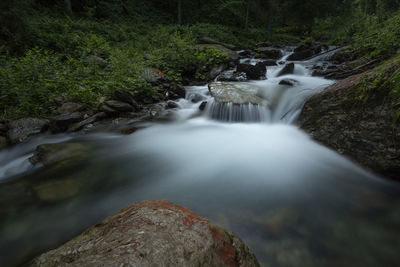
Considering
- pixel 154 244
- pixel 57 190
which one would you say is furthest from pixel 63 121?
pixel 154 244

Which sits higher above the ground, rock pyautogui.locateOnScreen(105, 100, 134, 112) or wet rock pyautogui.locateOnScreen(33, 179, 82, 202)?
rock pyautogui.locateOnScreen(105, 100, 134, 112)

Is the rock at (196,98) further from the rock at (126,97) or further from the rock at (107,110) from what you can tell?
the rock at (107,110)

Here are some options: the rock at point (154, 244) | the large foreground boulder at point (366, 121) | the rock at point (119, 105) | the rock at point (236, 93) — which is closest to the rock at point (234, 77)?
the rock at point (236, 93)

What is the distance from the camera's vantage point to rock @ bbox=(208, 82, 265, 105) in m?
5.36

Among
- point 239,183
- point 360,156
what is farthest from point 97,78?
point 360,156

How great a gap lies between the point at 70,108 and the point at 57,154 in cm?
215

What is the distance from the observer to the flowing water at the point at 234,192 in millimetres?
1745

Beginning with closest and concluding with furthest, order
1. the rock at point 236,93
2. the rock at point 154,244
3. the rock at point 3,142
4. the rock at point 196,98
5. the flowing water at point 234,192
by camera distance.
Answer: the rock at point 154,244 → the flowing water at point 234,192 → the rock at point 3,142 → the rock at point 236,93 → the rock at point 196,98

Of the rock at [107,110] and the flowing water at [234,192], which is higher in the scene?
the rock at [107,110]

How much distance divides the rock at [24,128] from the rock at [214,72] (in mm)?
6275

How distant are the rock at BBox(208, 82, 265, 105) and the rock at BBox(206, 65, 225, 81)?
2086 millimetres

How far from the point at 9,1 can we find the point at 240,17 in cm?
2218

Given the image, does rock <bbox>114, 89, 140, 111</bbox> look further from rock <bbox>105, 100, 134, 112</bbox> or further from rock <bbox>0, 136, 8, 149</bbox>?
rock <bbox>0, 136, 8, 149</bbox>

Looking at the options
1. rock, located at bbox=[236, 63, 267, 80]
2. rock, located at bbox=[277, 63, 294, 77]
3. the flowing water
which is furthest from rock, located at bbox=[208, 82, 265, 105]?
rock, located at bbox=[277, 63, 294, 77]
